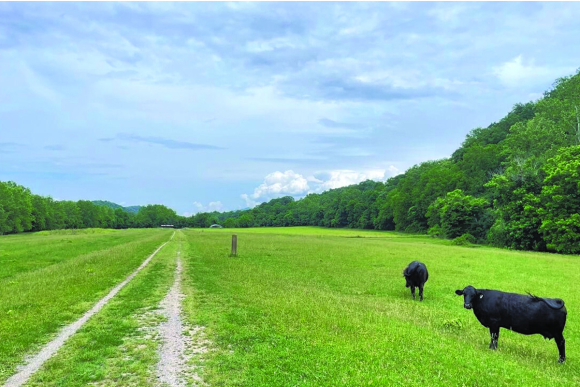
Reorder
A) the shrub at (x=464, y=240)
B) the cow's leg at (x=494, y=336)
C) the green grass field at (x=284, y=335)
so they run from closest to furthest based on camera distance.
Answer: the green grass field at (x=284, y=335) < the cow's leg at (x=494, y=336) < the shrub at (x=464, y=240)

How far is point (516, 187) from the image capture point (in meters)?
55.5

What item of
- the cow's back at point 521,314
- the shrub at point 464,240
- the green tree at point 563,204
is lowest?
the shrub at point 464,240

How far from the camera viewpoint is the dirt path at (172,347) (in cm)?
704

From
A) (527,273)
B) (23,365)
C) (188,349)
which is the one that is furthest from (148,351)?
(527,273)

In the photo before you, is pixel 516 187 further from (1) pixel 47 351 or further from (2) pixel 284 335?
(1) pixel 47 351

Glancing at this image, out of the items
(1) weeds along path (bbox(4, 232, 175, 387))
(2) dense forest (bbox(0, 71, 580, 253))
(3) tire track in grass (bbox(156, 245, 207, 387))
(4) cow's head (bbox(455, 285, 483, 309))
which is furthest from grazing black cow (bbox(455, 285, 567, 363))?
(2) dense forest (bbox(0, 71, 580, 253))

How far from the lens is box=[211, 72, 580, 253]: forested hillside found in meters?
47.5

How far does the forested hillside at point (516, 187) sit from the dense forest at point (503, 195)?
12cm

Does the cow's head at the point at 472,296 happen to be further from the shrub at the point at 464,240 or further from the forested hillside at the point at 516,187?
the shrub at the point at 464,240

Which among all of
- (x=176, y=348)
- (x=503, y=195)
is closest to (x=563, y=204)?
(x=503, y=195)

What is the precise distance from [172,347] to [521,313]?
926 cm

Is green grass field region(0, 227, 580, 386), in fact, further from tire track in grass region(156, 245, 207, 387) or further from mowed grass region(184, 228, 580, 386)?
tire track in grass region(156, 245, 207, 387)

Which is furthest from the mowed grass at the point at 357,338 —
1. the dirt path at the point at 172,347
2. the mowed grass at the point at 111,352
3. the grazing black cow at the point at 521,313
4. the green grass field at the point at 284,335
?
the mowed grass at the point at 111,352

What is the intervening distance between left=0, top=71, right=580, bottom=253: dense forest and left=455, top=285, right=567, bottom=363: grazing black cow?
45.5 metres
